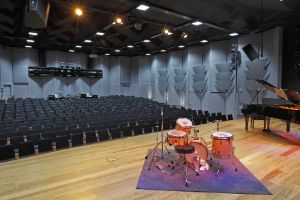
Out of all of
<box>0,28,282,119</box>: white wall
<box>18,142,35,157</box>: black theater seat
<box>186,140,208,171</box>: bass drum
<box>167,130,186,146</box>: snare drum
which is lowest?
<box>18,142,35,157</box>: black theater seat

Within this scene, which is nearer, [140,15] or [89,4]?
[89,4]

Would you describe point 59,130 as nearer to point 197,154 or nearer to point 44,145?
point 44,145

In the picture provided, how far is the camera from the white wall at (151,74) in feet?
38.4

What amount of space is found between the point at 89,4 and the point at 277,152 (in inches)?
295

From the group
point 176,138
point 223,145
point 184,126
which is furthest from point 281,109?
point 176,138

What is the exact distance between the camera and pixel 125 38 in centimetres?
1452

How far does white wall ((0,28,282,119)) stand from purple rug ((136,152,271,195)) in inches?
309

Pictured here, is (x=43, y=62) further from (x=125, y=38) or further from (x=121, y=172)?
(x=121, y=172)

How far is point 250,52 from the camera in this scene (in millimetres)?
11016

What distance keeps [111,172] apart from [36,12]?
5.00 meters

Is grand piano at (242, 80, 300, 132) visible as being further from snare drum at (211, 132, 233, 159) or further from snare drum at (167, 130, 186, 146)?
snare drum at (167, 130, 186, 146)

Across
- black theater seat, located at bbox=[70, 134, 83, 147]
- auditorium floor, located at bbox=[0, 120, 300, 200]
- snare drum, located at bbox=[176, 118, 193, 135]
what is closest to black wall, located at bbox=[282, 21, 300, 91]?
auditorium floor, located at bbox=[0, 120, 300, 200]

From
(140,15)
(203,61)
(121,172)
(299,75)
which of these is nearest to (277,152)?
(121,172)

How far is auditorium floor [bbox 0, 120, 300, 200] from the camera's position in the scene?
3.17 m
